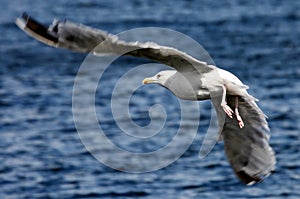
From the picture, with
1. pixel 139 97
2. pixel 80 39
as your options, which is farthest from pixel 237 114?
pixel 139 97

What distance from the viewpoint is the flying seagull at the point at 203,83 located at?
8820 mm

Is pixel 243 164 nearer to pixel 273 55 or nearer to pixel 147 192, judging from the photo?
pixel 147 192

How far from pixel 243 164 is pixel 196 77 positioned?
162 centimetres

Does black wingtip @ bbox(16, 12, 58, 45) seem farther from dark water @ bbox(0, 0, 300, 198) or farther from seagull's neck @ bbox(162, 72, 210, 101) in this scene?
dark water @ bbox(0, 0, 300, 198)

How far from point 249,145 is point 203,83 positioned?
1.49 m

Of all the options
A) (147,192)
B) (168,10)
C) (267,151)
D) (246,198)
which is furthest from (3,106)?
(267,151)

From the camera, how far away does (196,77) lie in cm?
959

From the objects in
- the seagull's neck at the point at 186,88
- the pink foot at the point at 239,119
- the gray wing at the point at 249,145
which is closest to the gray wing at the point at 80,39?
the seagull's neck at the point at 186,88

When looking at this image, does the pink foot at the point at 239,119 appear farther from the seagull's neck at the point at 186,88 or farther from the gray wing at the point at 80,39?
the gray wing at the point at 80,39

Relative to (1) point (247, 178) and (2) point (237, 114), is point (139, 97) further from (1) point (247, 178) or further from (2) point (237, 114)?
(2) point (237, 114)

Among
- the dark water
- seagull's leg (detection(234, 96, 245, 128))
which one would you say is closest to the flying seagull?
seagull's leg (detection(234, 96, 245, 128))

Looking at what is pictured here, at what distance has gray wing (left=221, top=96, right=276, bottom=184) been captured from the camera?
1019 centimetres

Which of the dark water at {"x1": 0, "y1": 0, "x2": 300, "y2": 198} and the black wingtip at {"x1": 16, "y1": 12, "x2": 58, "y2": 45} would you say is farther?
the dark water at {"x1": 0, "y1": 0, "x2": 300, "y2": 198}

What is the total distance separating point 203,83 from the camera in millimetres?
9523
